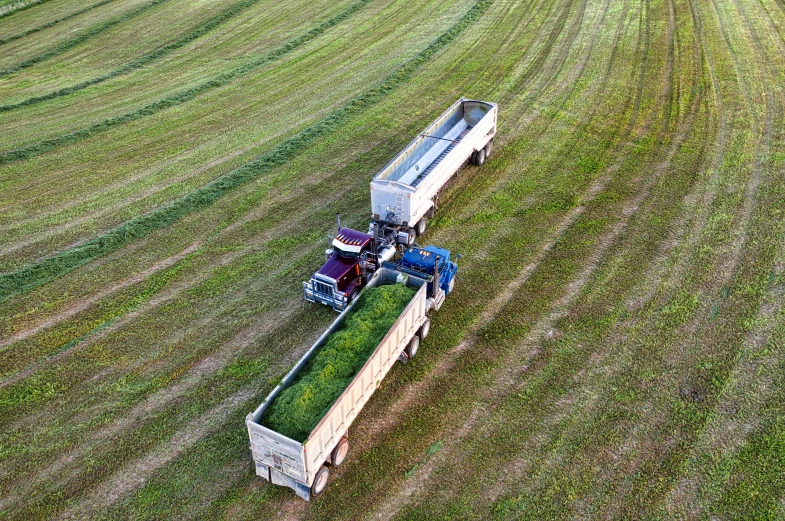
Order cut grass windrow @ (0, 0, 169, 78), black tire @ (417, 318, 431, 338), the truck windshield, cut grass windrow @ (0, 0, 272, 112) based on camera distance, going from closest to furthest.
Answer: black tire @ (417, 318, 431, 338)
the truck windshield
cut grass windrow @ (0, 0, 272, 112)
cut grass windrow @ (0, 0, 169, 78)

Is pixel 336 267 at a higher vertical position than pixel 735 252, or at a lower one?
higher

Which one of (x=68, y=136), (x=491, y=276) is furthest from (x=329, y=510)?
(x=68, y=136)

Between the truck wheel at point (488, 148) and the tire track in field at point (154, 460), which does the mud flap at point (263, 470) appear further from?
the truck wheel at point (488, 148)

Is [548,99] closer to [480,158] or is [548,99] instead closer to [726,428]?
[480,158]

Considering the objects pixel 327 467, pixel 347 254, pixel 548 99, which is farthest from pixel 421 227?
pixel 548 99

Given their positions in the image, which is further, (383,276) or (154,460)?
(383,276)

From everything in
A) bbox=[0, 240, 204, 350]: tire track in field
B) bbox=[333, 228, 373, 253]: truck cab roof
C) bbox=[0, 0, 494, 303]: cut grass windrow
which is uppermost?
bbox=[333, 228, 373, 253]: truck cab roof

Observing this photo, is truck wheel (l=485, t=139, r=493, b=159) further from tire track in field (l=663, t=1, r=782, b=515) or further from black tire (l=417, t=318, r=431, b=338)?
black tire (l=417, t=318, r=431, b=338)

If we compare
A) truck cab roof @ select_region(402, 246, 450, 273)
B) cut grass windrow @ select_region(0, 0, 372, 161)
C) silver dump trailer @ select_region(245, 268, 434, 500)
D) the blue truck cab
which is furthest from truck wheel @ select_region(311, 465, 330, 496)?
cut grass windrow @ select_region(0, 0, 372, 161)
